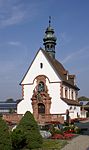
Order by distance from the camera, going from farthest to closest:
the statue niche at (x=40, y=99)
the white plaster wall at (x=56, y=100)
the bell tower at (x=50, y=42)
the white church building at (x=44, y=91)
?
the bell tower at (x=50, y=42) → the statue niche at (x=40, y=99) → the white church building at (x=44, y=91) → the white plaster wall at (x=56, y=100)

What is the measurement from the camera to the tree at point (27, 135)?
71.1ft

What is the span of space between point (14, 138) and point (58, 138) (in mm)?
8683

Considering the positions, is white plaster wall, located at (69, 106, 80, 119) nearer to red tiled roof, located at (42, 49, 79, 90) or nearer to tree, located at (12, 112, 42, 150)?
red tiled roof, located at (42, 49, 79, 90)

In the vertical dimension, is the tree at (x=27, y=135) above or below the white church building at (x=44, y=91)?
below

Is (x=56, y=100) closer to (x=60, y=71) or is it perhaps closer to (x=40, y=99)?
(x=40, y=99)

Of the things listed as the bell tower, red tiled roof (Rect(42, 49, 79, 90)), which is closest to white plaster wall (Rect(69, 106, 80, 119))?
red tiled roof (Rect(42, 49, 79, 90))

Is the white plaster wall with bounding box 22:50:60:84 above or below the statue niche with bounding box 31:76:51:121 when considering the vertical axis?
above

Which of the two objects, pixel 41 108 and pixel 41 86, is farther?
pixel 41 108

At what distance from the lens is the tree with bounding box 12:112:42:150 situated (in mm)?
21656

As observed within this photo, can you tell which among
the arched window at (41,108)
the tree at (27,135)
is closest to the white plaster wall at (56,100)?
the arched window at (41,108)

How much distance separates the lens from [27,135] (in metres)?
22.6

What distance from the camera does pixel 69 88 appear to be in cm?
6231

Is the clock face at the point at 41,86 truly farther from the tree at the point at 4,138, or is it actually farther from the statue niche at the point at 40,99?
the tree at the point at 4,138

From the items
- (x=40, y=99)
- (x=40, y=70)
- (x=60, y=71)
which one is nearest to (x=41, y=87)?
(x=40, y=99)
